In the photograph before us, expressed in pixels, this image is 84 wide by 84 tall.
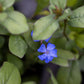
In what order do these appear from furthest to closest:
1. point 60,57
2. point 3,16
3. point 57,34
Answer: point 57,34
point 60,57
point 3,16

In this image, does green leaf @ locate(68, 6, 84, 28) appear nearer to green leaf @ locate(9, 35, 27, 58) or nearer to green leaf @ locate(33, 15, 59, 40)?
green leaf @ locate(33, 15, 59, 40)

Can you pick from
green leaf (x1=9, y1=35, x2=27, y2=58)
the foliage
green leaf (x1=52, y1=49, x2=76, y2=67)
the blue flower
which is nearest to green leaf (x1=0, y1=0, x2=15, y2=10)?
the foliage

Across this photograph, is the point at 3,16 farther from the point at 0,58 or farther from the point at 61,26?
the point at 61,26

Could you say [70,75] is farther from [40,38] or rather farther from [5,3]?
[5,3]

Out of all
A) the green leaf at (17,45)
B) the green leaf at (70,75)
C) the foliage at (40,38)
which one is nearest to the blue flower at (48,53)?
the foliage at (40,38)

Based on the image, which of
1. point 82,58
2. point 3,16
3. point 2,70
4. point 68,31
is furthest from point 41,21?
point 82,58

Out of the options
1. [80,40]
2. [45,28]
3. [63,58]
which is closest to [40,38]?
[45,28]
